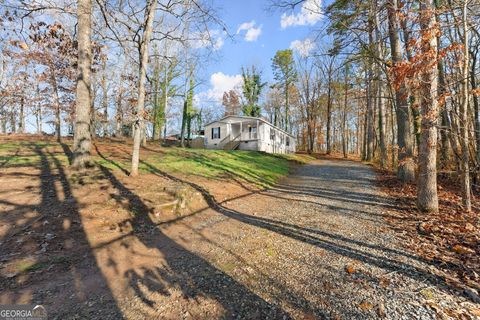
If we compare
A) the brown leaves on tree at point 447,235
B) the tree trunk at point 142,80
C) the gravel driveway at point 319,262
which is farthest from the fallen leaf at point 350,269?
the tree trunk at point 142,80

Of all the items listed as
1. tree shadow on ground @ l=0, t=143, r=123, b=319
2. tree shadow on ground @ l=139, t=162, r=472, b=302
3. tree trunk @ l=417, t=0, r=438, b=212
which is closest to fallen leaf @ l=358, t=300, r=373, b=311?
tree shadow on ground @ l=139, t=162, r=472, b=302

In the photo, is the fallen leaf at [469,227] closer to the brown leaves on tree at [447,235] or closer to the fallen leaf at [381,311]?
the brown leaves on tree at [447,235]

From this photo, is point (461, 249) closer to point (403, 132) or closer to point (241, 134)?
point (403, 132)

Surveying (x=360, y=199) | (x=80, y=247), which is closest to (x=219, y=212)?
(x=80, y=247)

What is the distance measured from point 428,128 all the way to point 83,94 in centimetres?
910

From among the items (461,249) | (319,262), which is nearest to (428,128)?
(461,249)

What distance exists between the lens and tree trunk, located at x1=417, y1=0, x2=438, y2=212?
4.47 metres

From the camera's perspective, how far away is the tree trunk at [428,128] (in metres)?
4.47

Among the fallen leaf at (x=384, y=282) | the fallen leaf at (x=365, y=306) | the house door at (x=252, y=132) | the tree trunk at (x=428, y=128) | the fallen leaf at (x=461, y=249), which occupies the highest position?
the house door at (x=252, y=132)

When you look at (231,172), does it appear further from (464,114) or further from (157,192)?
(464,114)

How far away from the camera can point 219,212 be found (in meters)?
5.73

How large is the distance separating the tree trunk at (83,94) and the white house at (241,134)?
53.5 ft

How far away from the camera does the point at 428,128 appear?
478 cm

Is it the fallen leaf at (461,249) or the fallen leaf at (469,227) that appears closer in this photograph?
the fallen leaf at (461,249)
